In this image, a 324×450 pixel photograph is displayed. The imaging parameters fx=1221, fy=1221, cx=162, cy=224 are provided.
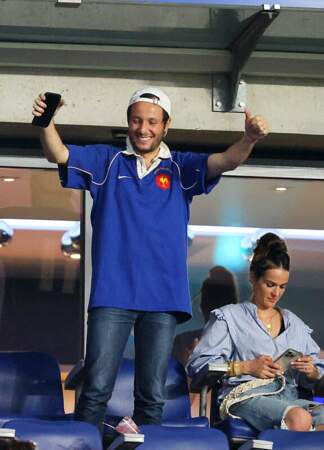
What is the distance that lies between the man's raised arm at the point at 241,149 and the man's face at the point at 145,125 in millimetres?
289

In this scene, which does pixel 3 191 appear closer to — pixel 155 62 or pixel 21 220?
pixel 21 220

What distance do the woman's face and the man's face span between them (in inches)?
41.6

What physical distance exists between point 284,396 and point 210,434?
1.05m

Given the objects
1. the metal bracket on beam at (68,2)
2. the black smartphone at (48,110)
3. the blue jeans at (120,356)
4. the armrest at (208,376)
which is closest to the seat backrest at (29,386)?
the armrest at (208,376)

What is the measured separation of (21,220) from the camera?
7770 millimetres

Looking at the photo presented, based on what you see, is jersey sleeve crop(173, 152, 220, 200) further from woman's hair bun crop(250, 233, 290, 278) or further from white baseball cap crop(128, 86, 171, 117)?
woman's hair bun crop(250, 233, 290, 278)

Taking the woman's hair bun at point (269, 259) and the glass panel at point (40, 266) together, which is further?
the glass panel at point (40, 266)

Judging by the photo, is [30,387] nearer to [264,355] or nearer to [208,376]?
[208,376]

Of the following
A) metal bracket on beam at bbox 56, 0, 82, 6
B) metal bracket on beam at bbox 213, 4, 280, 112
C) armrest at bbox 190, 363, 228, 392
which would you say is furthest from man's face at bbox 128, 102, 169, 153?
armrest at bbox 190, 363, 228, 392

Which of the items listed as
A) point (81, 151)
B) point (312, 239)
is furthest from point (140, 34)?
point (312, 239)

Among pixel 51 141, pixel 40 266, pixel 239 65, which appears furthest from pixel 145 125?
pixel 40 266

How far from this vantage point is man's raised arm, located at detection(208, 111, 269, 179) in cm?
558

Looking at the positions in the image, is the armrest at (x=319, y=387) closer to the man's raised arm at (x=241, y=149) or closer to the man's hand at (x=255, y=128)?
the man's raised arm at (x=241, y=149)

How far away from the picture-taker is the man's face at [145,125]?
574cm
